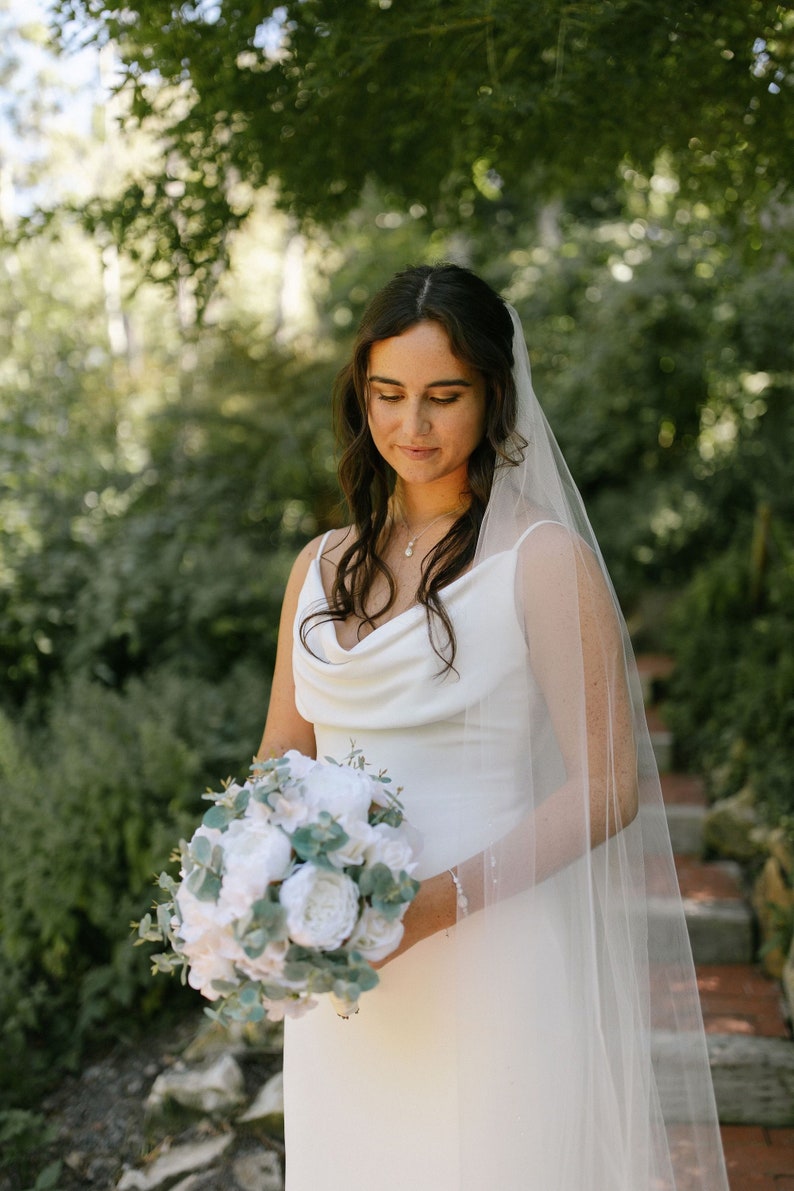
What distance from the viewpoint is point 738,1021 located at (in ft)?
13.2

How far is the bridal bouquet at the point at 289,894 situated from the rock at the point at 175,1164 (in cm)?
211

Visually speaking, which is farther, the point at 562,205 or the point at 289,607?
the point at 562,205

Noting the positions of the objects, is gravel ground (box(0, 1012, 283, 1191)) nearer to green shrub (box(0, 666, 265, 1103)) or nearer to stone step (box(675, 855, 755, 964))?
green shrub (box(0, 666, 265, 1103))

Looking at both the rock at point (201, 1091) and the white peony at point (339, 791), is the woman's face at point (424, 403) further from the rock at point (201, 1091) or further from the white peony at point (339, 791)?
the rock at point (201, 1091)

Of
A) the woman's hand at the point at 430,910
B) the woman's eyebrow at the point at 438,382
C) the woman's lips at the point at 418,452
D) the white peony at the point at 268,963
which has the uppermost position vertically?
the woman's eyebrow at the point at 438,382

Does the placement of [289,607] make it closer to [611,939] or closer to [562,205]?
[611,939]

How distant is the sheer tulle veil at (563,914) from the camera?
5.94 ft

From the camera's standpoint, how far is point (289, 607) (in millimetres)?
2273

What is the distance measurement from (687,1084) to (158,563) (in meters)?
5.37

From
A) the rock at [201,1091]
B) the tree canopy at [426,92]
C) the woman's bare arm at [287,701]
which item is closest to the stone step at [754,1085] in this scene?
the rock at [201,1091]

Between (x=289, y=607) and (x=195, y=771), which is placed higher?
(x=195, y=771)

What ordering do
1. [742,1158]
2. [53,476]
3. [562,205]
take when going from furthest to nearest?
[562,205] → [53,476] → [742,1158]

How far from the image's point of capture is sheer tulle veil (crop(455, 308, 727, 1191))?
5.94 feet

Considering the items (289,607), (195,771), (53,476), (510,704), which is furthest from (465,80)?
(53,476)
